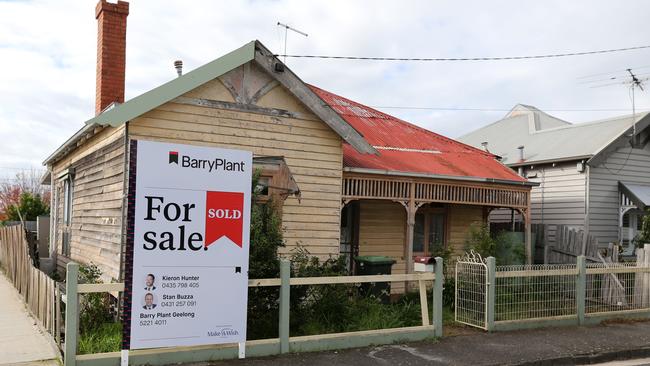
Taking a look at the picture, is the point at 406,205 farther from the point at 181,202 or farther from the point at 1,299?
the point at 1,299

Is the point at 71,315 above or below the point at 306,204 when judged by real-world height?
below

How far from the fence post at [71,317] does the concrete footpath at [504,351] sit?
1637 millimetres

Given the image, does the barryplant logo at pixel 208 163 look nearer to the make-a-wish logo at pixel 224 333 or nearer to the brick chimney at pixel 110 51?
the make-a-wish logo at pixel 224 333

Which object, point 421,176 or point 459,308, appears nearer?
point 459,308

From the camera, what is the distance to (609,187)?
1714 cm

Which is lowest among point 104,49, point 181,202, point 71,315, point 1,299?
point 1,299

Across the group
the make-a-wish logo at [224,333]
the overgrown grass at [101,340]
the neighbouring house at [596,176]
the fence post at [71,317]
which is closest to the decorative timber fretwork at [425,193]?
the neighbouring house at [596,176]

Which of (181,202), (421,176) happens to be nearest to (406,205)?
(421,176)

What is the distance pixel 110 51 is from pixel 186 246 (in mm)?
7604

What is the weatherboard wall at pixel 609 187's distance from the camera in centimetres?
1691

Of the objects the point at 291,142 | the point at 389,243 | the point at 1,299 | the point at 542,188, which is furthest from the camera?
the point at 542,188

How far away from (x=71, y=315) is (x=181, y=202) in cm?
171

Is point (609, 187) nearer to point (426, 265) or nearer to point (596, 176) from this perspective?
point (596, 176)

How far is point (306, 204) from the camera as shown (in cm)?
1148
